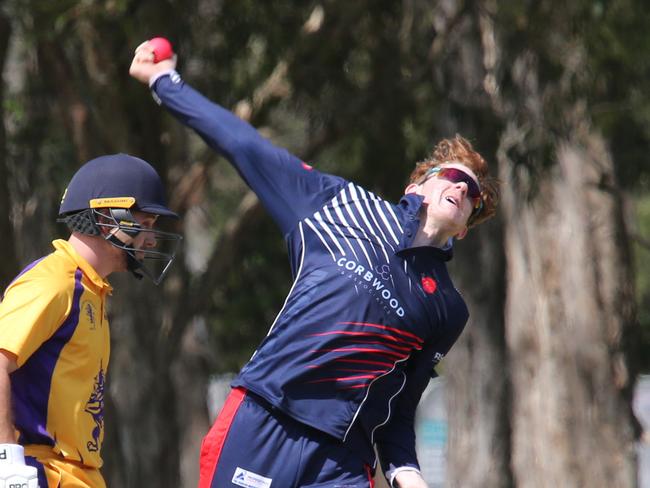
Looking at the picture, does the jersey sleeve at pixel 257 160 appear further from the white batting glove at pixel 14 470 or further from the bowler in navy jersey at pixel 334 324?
the white batting glove at pixel 14 470

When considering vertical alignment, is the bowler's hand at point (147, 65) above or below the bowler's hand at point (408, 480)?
above

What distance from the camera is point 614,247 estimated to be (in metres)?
15.0

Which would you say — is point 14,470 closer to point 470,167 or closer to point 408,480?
point 408,480

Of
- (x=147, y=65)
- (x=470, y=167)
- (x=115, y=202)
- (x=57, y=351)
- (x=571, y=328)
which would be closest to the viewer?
(x=57, y=351)

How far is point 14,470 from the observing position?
385 cm

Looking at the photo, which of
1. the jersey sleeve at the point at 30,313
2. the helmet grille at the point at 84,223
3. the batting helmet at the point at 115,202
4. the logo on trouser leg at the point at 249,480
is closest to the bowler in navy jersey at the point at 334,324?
the logo on trouser leg at the point at 249,480

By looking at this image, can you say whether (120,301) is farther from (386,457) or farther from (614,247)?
(386,457)

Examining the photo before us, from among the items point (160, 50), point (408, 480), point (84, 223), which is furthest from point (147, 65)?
point (408, 480)

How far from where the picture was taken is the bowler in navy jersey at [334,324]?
176 inches

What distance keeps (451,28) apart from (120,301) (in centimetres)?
401

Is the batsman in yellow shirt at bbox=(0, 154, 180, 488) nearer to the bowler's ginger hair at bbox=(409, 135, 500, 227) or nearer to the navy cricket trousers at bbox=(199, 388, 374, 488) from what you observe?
the navy cricket trousers at bbox=(199, 388, 374, 488)

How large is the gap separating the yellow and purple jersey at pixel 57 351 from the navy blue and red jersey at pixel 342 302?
1.83 ft

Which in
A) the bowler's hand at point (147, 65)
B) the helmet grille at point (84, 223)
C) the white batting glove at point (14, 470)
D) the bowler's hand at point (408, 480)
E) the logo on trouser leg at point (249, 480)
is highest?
the bowler's hand at point (147, 65)

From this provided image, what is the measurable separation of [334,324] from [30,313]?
997 mm
